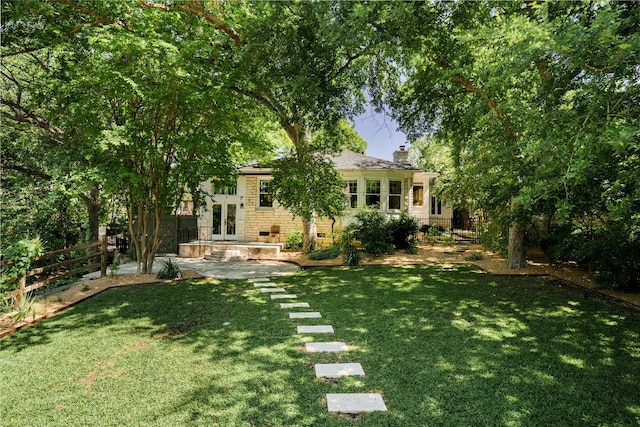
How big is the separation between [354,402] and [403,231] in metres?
11.0

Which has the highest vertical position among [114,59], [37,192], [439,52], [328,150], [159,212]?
[439,52]

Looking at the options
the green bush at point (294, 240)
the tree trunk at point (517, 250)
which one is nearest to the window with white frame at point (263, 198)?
the green bush at point (294, 240)

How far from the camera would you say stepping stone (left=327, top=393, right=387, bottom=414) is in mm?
3193

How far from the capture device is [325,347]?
15.2 feet

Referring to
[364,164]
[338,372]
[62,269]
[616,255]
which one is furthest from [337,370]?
[364,164]

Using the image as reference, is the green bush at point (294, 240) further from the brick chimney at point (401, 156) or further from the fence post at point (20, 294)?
the fence post at point (20, 294)

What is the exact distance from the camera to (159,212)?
9266 mm

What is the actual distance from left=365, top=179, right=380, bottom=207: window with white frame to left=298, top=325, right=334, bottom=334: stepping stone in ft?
38.6

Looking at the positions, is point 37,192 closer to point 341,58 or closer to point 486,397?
point 341,58

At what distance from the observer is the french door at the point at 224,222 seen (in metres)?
17.1

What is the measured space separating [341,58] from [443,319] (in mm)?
6874

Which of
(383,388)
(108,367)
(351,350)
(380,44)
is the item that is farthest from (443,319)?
(380,44)

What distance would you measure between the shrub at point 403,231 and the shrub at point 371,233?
74 centimetres

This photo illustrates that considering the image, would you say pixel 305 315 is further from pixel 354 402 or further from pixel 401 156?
pixel 401 156
